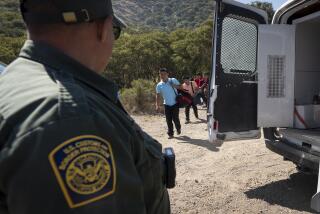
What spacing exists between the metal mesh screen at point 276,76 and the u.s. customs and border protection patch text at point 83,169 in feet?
16.6

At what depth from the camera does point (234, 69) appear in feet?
18.5

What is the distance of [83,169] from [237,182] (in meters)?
5.24

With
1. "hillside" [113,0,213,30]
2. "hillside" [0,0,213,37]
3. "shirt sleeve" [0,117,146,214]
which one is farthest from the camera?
"hillside" [113,0,213,30]

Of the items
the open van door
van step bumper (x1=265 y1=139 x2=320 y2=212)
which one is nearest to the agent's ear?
van step bumper (x1=265 y1=139 x2=320 y2=212)

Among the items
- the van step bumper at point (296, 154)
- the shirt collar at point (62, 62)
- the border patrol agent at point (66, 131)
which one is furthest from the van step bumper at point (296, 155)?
the shirt collar at point (62, 62)

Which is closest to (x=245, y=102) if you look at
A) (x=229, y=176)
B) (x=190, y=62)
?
(x=229, y=176)

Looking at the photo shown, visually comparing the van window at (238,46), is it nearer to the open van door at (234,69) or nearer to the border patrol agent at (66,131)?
the open van door at (234,69)

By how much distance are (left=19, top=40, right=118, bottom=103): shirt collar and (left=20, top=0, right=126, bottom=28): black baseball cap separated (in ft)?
0.23

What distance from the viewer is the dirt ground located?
5098 mm

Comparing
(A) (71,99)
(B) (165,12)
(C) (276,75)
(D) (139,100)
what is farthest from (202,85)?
(B) (165,12)

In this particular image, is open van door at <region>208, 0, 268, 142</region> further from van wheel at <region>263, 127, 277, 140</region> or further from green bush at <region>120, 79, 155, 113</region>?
green bush at <region>120, 79, 155, 113</region>

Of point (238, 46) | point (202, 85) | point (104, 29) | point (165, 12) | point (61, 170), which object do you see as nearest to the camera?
point (61, 170)

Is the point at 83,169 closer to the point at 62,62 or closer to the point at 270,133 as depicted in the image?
the point at 62,62

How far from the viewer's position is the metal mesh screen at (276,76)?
5.81 meters
